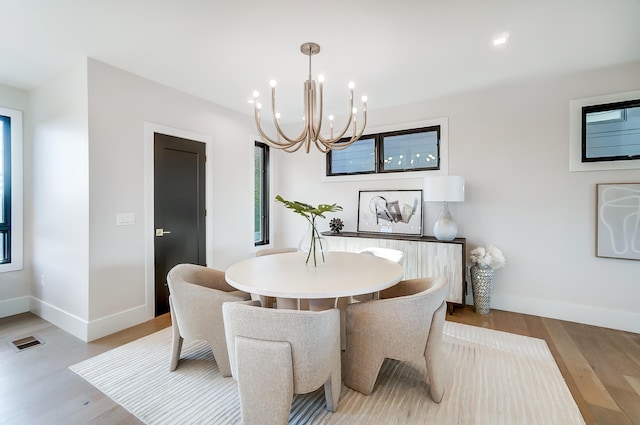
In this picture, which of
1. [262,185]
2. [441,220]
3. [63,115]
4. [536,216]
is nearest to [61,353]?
[63,115]

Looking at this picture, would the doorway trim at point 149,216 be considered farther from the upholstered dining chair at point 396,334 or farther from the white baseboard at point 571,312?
the white baseboard at point 571,312

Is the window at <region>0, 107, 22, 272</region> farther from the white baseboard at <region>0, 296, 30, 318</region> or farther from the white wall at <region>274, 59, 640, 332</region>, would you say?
the white wall at <region>274, 59, 640, 332</region>

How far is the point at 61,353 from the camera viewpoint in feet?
8.00

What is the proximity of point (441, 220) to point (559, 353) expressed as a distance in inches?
62.9

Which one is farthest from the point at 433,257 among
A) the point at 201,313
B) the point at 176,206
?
the point at 176,206

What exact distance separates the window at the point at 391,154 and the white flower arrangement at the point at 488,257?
47.3 inches

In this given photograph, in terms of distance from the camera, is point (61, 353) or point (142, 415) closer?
point (142, 415)

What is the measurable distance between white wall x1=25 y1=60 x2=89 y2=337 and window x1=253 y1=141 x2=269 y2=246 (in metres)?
2.34

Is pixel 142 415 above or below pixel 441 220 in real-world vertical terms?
below

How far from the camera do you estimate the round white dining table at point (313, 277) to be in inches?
63.3

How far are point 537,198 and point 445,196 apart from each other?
41.2 inches

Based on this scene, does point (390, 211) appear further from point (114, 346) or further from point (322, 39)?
point (114, 346)

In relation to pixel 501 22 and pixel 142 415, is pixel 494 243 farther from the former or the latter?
pixel 142 415

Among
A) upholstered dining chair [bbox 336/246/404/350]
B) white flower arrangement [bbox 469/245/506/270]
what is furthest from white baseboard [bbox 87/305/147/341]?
white flower arrangement [bbox 469/245/506/270]
